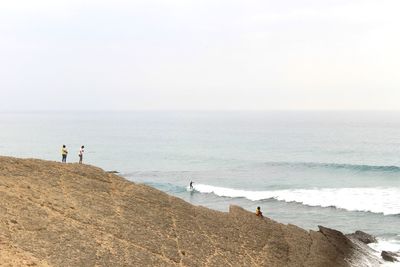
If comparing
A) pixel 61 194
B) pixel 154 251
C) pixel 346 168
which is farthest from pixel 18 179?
pixel 346 168

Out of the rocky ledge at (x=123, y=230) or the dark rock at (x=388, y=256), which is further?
the dark rock at (x=388, y=256)

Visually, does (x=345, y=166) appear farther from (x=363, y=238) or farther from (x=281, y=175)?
(x=363, y=238)

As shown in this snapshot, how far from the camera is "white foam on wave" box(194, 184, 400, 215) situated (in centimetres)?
5484

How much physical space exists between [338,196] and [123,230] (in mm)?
45379

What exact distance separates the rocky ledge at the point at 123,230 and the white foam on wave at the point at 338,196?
77.2 ft

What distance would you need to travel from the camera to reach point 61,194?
85.1 feet

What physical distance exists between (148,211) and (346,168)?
73.8 m

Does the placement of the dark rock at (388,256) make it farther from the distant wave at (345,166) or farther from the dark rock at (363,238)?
the distant wave at (345,166)

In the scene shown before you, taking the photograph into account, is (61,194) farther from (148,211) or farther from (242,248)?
(242,248)

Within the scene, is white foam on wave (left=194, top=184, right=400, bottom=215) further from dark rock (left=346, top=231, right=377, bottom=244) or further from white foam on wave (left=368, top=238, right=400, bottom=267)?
dark rock (left=346, top=231, right=377, bottom=244)

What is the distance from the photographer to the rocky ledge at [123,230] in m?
20.9

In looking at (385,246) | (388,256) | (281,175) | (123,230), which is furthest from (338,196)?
(123,230)

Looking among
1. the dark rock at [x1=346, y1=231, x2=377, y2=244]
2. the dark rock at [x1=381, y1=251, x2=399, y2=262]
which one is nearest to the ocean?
the dark rock at [x1=346, y1=231, x2=377, y2=244]

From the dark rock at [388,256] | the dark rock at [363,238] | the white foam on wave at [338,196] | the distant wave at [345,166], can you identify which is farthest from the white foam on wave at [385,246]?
the distant wave at [345,166]
